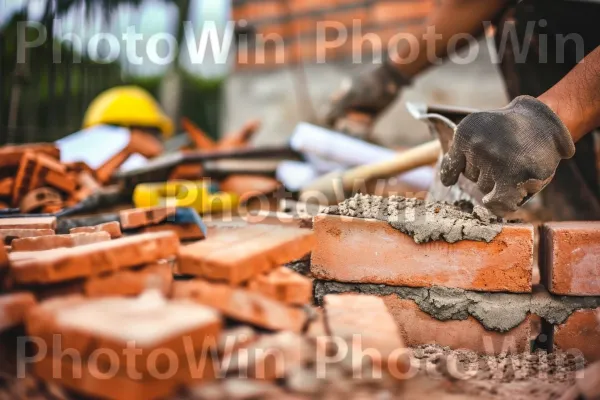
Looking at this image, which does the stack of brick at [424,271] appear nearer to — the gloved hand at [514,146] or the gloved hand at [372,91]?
the gloved hand at [514,146]

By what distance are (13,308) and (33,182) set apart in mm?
1744

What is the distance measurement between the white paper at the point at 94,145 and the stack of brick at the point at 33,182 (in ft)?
3.25

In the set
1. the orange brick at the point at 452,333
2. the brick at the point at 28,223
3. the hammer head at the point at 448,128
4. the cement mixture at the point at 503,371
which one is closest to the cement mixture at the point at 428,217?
the hammer head at the point at 448,128

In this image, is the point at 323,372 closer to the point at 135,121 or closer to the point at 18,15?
the point at 135,121

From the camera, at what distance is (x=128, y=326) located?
3.43ft

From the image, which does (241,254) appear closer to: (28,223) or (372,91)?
(28,223)

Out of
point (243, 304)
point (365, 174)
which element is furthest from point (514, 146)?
point (365, 174)

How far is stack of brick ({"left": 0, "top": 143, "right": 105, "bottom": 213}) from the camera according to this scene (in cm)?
266

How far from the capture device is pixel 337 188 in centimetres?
285

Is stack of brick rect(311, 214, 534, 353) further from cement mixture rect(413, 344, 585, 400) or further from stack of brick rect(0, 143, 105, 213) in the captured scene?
stack of brick rect(0, 143, 105, 213)

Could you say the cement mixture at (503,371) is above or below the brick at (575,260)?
below

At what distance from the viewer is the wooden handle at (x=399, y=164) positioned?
2570 millimetres

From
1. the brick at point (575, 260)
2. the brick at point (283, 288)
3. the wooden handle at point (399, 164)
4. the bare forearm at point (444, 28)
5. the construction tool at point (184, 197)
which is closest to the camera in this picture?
the brick at point (283, 288)

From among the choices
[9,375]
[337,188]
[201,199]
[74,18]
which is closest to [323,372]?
[9,375]
